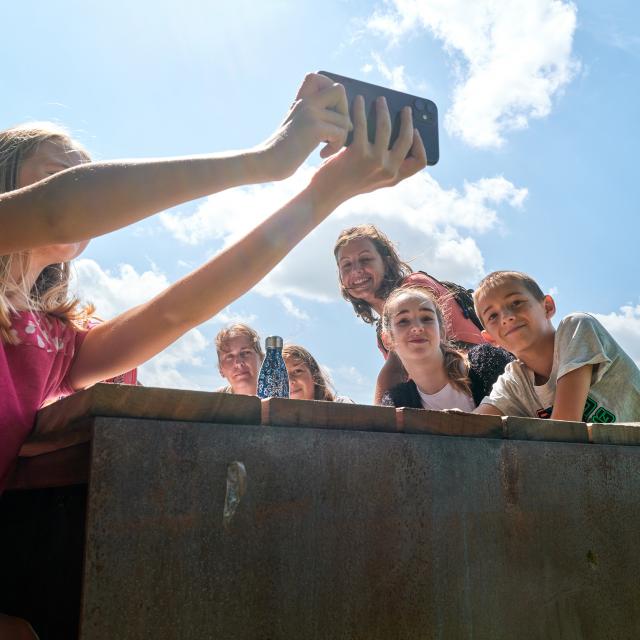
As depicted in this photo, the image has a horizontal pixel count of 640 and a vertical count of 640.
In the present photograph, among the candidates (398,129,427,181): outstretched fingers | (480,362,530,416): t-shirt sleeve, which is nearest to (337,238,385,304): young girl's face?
(480,362,530,416): t-shirt sleeve

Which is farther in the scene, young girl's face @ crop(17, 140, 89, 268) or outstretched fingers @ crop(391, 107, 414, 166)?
outstretched fingers @ crop(391, 107, 414, 166)

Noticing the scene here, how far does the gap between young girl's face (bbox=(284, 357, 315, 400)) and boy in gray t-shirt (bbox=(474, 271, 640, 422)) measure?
2009 mm

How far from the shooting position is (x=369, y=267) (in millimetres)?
4176

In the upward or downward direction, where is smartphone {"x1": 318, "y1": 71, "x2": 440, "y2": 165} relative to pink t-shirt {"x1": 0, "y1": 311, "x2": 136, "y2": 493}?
upward

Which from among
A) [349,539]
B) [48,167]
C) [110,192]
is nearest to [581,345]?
[349,539]

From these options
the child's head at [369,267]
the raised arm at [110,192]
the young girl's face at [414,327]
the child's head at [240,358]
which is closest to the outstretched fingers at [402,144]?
the raised arm at [110,192]

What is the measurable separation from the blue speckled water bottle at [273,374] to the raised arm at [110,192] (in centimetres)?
219

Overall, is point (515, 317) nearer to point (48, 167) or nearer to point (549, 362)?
point (549, 362)

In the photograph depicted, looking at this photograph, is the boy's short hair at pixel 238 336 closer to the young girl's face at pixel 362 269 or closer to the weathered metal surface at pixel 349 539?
the young girl's face at pixel 362 269

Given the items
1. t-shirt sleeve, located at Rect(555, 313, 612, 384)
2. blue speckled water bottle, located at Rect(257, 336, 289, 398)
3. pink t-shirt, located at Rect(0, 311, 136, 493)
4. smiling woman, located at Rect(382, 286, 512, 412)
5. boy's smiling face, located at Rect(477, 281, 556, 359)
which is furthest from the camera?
smiling woman, located at Rect(382, 286, 512, 412)

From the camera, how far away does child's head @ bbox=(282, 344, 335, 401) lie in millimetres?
5129

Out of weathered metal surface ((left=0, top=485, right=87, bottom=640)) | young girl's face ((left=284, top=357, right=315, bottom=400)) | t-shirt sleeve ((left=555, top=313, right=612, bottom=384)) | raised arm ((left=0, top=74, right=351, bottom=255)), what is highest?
young girl's face ((left=284, top=357, right=315, bottom=400))

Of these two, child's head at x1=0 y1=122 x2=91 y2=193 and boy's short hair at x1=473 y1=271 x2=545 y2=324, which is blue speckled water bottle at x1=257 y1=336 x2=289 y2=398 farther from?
child's head at x1=0 y1=122 x2=91 y2=193

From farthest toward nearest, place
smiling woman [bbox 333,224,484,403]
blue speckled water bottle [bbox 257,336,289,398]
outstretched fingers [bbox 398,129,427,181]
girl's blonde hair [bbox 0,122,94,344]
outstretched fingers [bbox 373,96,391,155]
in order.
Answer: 1. smiling woman [bbox 333,224,484,403]
2. blue speckled water bottle [bbox 257,336,289,398]
3. outstretched fingers [bbox 398,129,427,181]
4. outstretched fingers [bbox 373,96,391,155]
5. girl's blonde hair [bbox 0,122,94,344]
